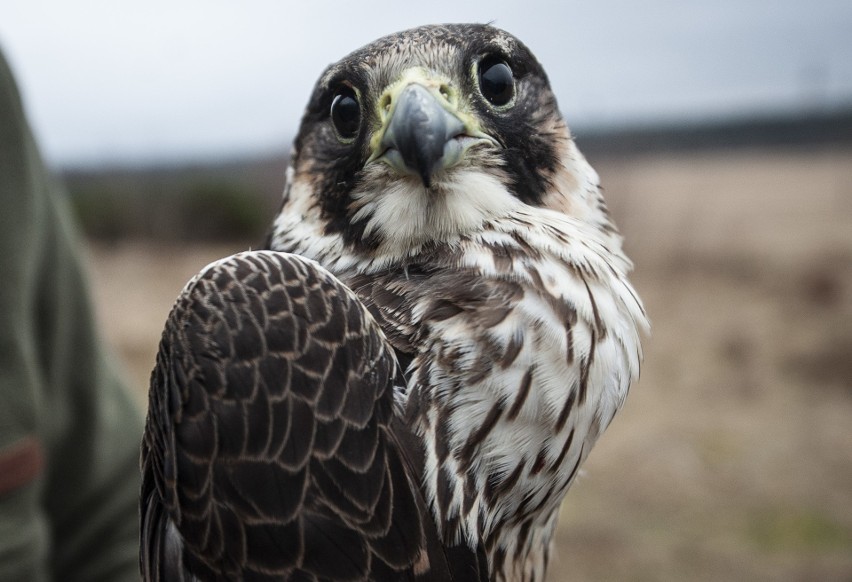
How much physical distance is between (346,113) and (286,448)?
78 cm

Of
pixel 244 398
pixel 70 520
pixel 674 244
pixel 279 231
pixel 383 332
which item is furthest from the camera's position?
pixel 674 244

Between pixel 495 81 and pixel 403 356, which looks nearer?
pixel 403 356

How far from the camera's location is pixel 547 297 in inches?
61.4

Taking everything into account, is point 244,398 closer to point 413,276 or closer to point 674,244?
point 413,276

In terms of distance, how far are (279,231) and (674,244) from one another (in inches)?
509

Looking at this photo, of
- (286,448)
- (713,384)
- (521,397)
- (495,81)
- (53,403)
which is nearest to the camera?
(286,448)

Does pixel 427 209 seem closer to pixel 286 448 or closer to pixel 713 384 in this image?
pixel 286 448

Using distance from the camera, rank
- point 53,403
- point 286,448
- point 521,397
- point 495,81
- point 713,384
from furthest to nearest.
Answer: point 713,384
point 53,403
point 495,81
point 521,397
point 286,448

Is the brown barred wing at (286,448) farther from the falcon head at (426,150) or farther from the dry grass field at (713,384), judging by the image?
the dry grass field at (713,384)

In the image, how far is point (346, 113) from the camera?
1.75 m

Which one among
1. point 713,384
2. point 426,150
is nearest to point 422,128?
point 426,150

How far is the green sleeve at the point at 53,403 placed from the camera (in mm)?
2074

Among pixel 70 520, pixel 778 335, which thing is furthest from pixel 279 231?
pixel 778 335

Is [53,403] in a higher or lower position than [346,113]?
lower
